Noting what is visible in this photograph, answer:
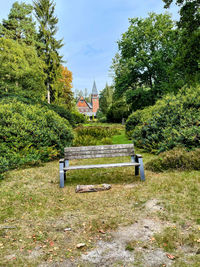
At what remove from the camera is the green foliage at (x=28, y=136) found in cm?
650

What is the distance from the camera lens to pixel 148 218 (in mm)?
3352

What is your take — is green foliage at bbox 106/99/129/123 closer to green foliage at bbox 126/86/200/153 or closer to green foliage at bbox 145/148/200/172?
green foliage at bbox 126/86/200/153

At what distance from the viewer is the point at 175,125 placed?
7.35 m

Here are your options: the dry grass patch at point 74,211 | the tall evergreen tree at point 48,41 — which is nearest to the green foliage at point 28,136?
the dry grass patch at point 74,211

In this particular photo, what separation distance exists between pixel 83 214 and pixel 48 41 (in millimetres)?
32675

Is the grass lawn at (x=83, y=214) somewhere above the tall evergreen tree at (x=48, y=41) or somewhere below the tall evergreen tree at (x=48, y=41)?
below

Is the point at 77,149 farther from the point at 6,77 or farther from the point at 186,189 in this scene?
the point at 6,77

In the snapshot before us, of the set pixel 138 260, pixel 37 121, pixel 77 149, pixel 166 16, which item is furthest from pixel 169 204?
pixel 166 16

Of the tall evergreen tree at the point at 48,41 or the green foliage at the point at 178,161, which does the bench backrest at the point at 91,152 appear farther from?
the tall evergreen tree at the point at 48,41

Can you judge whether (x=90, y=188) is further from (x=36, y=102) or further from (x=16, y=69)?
(x=16, y=69)

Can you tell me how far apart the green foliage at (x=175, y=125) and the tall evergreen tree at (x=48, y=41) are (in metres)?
24.7

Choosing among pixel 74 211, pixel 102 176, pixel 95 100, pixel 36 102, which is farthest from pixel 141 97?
pixel 95 100

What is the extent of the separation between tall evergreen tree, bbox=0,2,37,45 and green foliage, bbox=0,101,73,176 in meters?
29.9

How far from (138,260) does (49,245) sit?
3.92 ft
